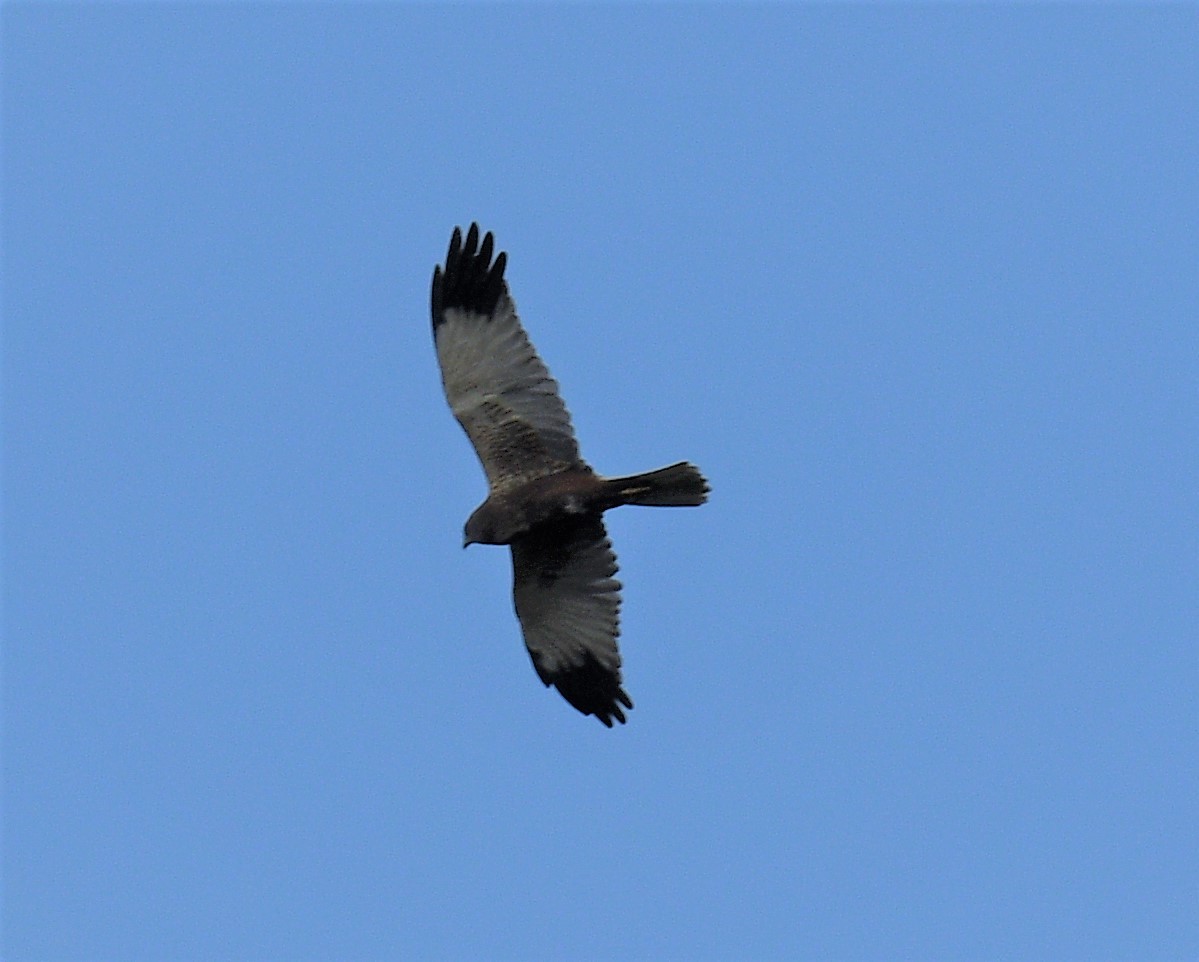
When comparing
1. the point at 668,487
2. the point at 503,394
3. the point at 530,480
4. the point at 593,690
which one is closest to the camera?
the point at 668,487

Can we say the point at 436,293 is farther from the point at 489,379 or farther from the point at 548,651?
the point at 548,651

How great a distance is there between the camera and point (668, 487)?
10.9m

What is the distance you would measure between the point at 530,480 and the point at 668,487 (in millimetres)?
1050

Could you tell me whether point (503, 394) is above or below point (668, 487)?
above

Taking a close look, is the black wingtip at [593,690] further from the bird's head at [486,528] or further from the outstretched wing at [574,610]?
the bird's head at [486,528]

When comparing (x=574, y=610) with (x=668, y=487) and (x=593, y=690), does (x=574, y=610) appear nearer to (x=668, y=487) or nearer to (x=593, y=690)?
(x=593, y=690)

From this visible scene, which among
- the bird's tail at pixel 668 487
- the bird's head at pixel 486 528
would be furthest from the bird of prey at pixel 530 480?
the bird's tail at pixel 668 487

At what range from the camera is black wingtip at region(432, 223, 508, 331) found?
1178 cm

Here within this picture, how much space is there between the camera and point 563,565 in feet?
38.5

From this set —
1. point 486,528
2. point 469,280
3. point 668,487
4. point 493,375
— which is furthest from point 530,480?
point 469,280

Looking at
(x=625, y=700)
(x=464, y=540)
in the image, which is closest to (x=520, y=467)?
(x=464, y=540)

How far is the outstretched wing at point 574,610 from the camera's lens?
11695 millimetres

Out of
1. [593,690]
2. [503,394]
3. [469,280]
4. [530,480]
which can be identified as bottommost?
[593,690]

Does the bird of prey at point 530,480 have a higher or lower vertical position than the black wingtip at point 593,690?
higher
